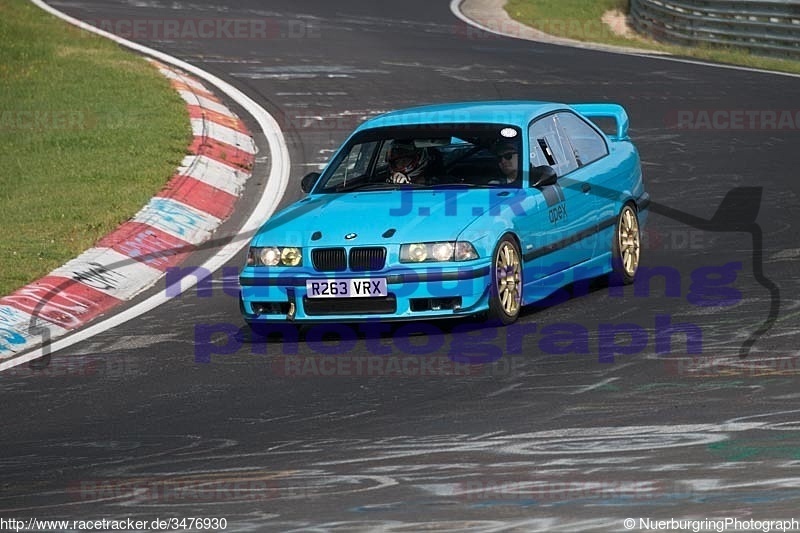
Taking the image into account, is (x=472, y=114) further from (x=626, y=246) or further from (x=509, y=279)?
(x=509, y=279)

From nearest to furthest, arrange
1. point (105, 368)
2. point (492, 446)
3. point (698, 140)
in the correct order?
point (492, 446) → point (105, 368) → point (698, 140)

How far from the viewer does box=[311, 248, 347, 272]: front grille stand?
9.70 m

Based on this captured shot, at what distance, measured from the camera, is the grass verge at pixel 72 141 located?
43.5ft

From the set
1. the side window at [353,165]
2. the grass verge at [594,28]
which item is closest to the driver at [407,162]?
the side window at [353,165]

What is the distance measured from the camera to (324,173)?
11.1m

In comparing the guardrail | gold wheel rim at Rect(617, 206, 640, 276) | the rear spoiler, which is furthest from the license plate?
the guardrail

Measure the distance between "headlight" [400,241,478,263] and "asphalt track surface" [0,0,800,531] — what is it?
48 cm

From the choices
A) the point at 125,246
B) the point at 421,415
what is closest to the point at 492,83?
the point at 125,246

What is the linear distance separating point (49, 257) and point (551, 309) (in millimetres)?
4223

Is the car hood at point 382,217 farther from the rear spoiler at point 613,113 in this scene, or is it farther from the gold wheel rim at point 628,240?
the rear spoiler at point 613,113

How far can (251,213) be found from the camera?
14453 millimetres

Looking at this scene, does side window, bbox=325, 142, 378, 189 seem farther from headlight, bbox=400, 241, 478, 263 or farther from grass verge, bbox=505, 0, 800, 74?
grass verge, bbox=505, 0, 800, 74

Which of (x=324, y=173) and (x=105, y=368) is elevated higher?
(x=324, y=173)

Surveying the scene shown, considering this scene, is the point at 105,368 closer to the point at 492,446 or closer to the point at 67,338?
the point at 67,338
